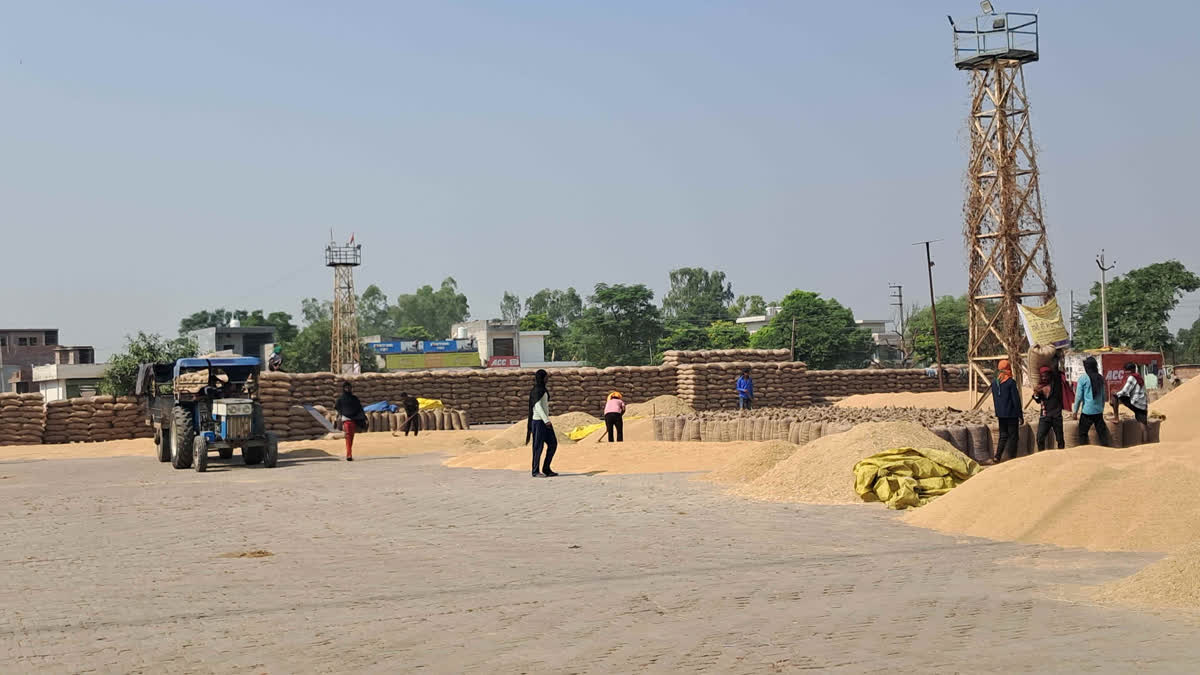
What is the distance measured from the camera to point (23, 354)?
8650 centimetres

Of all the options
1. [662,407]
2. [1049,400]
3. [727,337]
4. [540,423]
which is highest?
[727,337]

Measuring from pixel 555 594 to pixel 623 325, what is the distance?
9057 cm

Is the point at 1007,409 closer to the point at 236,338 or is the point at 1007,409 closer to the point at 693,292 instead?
the point at 236,338

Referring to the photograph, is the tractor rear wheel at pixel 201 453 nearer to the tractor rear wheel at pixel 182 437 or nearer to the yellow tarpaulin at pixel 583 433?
the tractor rear wheel at pixel 182 437

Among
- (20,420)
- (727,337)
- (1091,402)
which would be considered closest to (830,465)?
(1091,402)

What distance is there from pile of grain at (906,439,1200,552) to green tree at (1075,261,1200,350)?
199 feet

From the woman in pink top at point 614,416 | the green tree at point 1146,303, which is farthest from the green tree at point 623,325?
the woman in pink top at point 614,416

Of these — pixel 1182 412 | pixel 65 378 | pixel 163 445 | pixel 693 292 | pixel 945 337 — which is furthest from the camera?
pixel 693 292

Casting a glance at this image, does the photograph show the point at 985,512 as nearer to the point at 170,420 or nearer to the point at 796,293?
the point at 170,420

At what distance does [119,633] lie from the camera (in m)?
7.09

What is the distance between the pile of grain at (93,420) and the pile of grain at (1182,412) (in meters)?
25.0

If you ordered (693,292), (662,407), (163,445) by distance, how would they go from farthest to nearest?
(693,292), (662,407), (163,445)

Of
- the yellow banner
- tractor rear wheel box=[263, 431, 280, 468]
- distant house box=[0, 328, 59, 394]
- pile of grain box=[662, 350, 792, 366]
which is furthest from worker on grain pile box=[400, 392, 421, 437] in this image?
distant house box=[0, 328, 59, 394]

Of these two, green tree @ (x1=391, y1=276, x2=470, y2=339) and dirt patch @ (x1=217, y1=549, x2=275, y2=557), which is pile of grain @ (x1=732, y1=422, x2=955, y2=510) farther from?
green tree @ (x1=391, y1=276, x2=470, y2=339)
